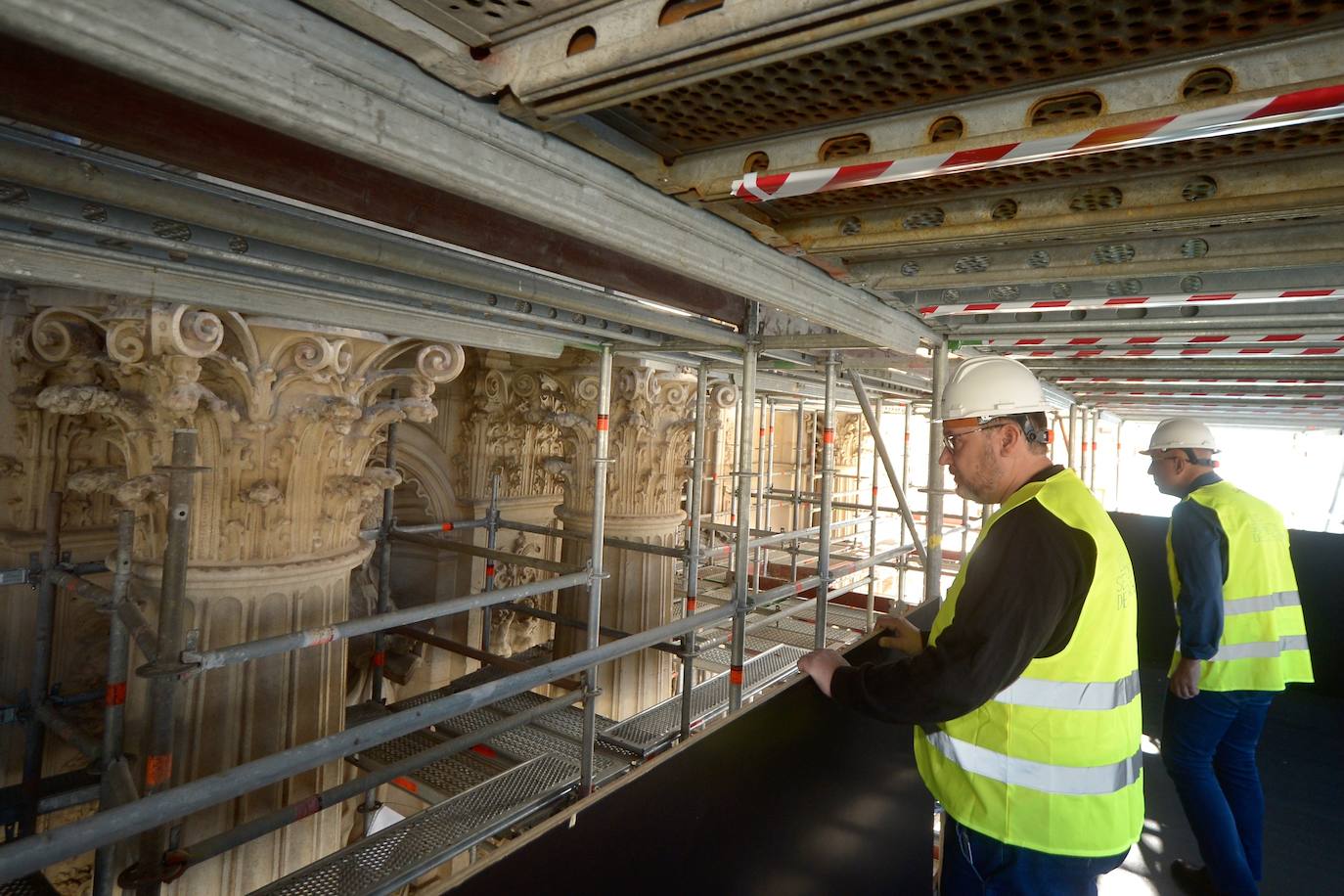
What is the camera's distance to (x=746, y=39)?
109cm

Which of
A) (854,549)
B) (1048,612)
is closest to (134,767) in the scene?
(1048,612)

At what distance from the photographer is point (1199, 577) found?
3.36 m

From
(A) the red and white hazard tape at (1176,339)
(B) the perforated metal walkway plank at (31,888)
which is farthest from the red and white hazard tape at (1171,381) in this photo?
(B) the perforated metal walkway plank at (31,888)

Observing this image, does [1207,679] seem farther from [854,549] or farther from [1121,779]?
[854,549]

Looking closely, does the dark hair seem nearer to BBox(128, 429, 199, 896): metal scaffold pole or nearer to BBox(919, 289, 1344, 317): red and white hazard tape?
BBox(919, 289, 1344, 317): red and white hazard tape

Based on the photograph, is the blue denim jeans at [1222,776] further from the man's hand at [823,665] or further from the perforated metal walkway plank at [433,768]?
the perforated metal walkway plank at [433,768]

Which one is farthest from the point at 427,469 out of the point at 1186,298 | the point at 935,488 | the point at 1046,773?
the point at 1046,773

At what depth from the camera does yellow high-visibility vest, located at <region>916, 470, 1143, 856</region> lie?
188cm

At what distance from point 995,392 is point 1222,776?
113 inches

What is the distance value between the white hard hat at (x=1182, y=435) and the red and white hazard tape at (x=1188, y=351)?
757 millimetres

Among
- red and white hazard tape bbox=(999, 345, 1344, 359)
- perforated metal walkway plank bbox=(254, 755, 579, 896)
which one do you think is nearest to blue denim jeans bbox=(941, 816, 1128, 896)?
perforated metal walkway plank bbox=(254, 755, 579, 896)

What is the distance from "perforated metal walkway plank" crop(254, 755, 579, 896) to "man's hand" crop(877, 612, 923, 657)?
2.14 meters

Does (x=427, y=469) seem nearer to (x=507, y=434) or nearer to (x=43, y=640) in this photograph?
(x=507, y=434)

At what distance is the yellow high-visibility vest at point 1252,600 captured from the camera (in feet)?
11.1
